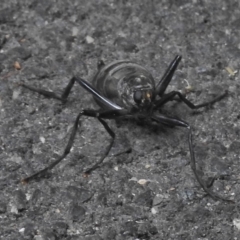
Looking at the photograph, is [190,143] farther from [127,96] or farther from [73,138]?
[73,138]

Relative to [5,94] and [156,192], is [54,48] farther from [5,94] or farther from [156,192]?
[156,192]

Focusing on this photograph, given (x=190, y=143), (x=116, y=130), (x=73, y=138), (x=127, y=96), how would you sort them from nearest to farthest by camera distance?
1. (x=190, y=143)
2. (x=73, y=138)
3. (x=127, y=96)
4. (x=116, y=130)

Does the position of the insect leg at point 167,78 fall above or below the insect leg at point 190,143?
above

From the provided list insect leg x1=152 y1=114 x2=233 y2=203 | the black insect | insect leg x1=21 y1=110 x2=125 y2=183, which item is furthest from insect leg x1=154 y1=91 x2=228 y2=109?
insect leg x1=21 y1=110 x2=125 y2=183

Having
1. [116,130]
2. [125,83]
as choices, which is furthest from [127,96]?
[116,130]

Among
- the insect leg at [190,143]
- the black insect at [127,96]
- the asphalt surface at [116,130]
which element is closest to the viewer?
the asphalt surface at [116,130]

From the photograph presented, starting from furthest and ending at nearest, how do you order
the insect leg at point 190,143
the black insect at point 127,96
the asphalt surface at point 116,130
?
1. the black insect at point 127,96
2. the insect leg at point 190,143
3. the asphalt surface at point 116,130

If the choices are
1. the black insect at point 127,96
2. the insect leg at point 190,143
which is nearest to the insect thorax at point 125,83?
the black insect at point 127,96

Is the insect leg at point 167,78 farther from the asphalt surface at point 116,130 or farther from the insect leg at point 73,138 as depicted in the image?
the insect leg at point 73,138
